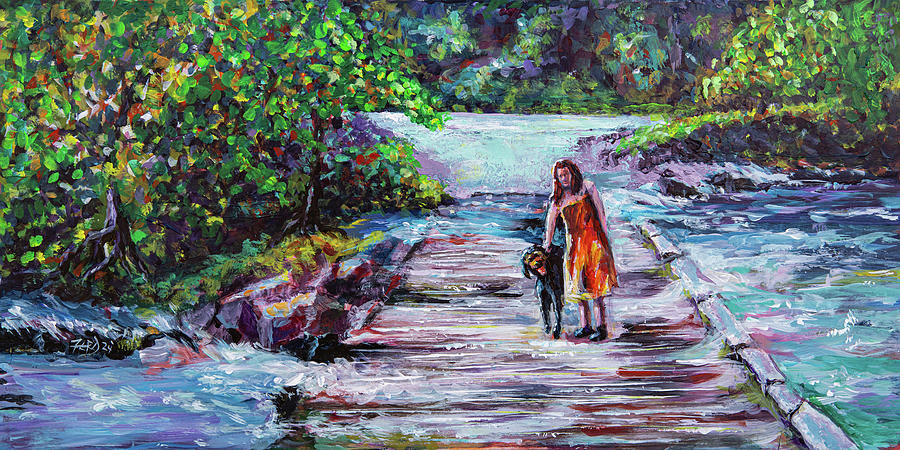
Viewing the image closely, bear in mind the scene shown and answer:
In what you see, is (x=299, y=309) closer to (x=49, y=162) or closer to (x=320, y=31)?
(x=49, y=162)

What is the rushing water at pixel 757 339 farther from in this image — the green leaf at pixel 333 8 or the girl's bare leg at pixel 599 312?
the green leaf at pixel 333 8

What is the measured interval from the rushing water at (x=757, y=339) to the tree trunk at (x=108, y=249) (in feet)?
6.85

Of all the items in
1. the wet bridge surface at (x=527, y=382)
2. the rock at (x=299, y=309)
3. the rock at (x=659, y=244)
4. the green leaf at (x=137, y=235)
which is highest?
the green leaf at (x=137, y=235)

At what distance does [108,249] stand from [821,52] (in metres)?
16.3

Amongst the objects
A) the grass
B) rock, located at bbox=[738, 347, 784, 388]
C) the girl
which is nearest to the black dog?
the girl

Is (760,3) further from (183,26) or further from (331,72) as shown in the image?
(183,26)

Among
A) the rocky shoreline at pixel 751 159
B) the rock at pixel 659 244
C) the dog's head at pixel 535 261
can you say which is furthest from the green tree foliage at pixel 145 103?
the rocky shoreline at pixel 751 159

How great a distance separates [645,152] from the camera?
22.0 m

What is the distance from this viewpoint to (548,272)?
8.09m

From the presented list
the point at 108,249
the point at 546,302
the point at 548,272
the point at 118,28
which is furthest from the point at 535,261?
the point at 108,249

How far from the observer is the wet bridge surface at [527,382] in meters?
5.52

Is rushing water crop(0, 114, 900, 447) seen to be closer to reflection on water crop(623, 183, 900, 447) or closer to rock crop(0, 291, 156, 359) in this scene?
reflection on water crop(623, 183, 900, 447)

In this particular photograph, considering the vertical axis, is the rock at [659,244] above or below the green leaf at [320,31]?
below

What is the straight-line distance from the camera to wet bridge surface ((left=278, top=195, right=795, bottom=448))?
5516mm
